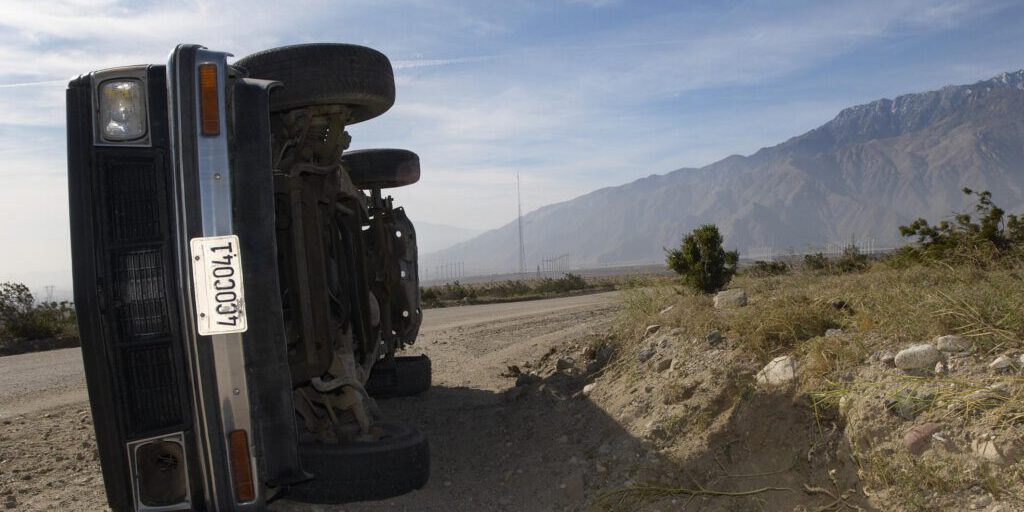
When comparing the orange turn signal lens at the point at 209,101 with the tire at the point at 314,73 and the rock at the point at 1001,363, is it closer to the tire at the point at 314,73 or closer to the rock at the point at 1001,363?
the tire at the point at 314,73

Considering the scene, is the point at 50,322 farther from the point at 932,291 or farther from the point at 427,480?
the point at 932,291

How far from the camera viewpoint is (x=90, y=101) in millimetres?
3375

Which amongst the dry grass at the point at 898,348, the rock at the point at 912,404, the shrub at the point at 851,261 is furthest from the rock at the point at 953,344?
the shrub at the point at 851,261

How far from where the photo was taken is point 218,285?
3.25m

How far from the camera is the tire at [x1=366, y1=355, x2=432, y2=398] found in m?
7.29

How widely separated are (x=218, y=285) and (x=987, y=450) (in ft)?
10.8

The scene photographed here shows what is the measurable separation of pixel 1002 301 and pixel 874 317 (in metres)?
0.72

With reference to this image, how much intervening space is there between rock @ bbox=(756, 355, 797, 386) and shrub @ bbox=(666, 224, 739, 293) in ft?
15.5

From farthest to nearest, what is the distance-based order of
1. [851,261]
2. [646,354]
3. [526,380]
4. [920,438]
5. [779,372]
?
[851,261] < [526,380] < [646,354] < [779,372] < [920,438]

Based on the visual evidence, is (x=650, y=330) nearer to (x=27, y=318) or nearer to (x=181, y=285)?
(x=181, y=285)

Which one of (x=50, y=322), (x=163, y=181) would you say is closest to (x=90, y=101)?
(x=163, y=181)

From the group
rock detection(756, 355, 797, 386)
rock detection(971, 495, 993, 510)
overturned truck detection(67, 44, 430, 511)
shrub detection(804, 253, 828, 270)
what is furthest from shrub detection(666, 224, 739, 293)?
overturned truck detection(67, 44, 430, 511)

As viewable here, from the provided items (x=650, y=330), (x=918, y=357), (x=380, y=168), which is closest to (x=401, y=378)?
(x=380, y=168)

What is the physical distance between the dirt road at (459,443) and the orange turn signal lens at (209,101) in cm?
205
